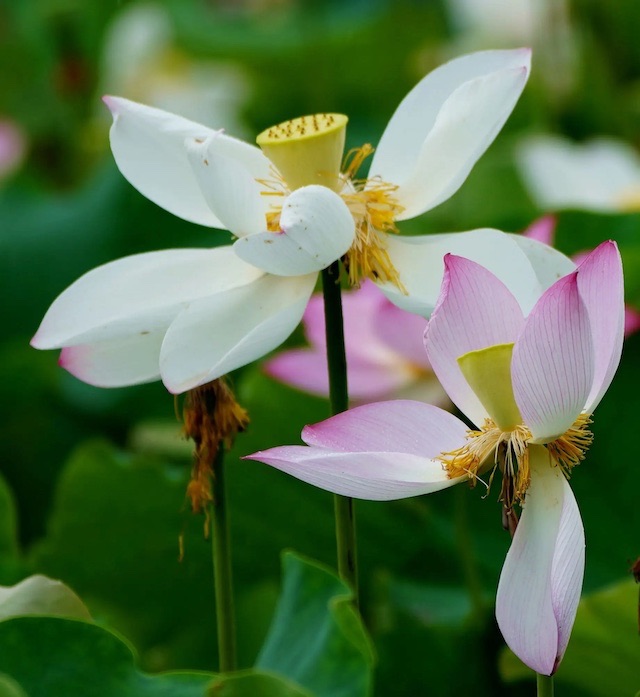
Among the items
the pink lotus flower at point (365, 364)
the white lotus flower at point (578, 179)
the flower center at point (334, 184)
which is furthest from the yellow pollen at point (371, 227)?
the white lotus flower at point (578, 179)

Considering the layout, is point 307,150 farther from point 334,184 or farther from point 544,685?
point 544,685

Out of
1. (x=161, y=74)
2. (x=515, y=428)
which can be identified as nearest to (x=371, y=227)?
(x=515, y=428)

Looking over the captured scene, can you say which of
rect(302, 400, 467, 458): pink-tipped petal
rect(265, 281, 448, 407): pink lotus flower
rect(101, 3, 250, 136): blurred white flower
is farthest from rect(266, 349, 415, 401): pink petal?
rect(101, 3, 250, 136): blurred white flower

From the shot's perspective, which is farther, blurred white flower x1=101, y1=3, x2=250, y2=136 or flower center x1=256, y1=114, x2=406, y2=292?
blurred white flower x1=101, y1=3, x2=250, y2=136

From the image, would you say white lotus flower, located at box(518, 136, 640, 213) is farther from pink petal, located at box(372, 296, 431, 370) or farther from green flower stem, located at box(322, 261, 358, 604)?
green flower stem, located at box(322, 261, 358, 604)

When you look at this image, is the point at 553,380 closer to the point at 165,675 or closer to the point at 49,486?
the point at 165,675

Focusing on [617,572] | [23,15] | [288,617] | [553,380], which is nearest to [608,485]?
[617,572]
